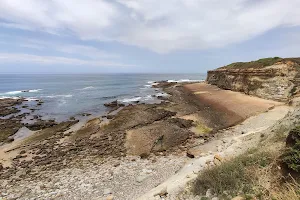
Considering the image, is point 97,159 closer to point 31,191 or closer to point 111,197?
point 31,191

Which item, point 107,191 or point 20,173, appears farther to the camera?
point 20,173

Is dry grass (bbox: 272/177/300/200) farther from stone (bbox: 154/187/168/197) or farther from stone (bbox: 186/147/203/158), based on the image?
stone (bbox: 186/147/203/158)

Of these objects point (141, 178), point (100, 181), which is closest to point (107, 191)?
point (100, 181)

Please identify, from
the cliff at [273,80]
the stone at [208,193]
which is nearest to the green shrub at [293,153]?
the stone at [208,193]

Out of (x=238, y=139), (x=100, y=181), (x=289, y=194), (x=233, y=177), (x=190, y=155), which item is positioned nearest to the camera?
(x=289, y=194)

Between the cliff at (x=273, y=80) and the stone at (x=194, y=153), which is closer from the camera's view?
the stone at (x=194, y=153)

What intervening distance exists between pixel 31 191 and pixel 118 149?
6439mm

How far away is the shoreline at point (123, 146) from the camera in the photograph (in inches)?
468

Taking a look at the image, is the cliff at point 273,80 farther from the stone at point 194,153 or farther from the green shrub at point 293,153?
the green shrub at point 293,153

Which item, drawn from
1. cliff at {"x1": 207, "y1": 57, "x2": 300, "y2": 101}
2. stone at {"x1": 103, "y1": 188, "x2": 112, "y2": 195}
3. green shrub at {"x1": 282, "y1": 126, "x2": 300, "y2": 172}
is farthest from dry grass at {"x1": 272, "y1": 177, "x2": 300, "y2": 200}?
cliff at {"x1": 207, "y1": 57, "x2": 300, "y2": 101}

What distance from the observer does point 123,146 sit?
16297 millimetres

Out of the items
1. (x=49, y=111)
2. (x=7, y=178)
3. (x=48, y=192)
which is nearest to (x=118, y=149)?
(x=48, y=192)

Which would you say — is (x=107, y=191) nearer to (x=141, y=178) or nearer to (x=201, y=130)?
(x=141, y=178)

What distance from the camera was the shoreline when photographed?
11898 millimetres
